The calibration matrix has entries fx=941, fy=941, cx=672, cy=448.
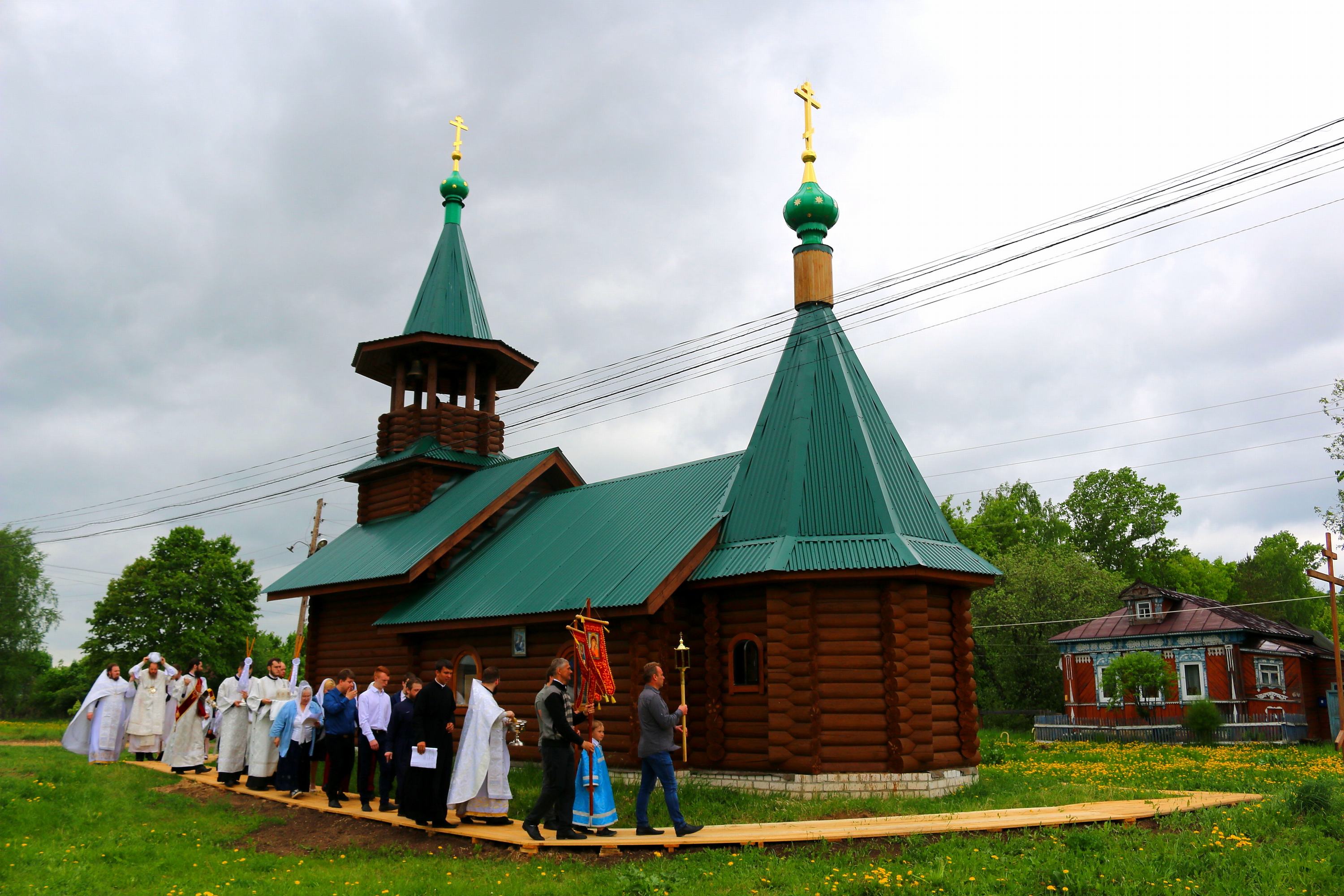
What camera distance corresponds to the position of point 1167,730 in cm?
2702

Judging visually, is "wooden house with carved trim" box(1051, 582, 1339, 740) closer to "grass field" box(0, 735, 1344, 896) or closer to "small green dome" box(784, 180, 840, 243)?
"grass field" box(0, 735, 1344, 896)

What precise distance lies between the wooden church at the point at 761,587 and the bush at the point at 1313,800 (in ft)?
14.3

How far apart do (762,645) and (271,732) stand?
724 centimetres

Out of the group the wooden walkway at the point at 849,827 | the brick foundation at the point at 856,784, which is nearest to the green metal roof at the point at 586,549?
the brick foundation at the point at 856,784

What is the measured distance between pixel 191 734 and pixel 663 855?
35.4ft

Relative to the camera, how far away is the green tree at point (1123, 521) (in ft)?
169

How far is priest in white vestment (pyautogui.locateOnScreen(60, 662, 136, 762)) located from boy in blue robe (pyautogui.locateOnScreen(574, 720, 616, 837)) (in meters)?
11.0

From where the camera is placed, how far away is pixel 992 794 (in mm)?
12969

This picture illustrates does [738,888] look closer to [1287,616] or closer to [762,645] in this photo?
[762,645]

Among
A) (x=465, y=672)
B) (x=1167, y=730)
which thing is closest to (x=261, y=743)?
(x=465, y=672)

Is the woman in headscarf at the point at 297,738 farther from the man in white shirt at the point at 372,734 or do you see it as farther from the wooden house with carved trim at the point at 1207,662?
the wooden house with carved trim at the point at 1207,662

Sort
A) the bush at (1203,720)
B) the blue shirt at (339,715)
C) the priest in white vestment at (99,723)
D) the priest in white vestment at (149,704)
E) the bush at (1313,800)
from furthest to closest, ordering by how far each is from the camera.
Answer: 1. the bush at (1203,720)
2. the priest in white vestment at (149,704)
3. the priest in white vestment at (99,723)
4. the blue shirt at (339,715)
5. the bush at (1313,800)

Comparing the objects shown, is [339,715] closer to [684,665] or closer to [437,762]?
[437,762]

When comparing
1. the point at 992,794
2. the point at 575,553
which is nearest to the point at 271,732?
the point at 575,553
